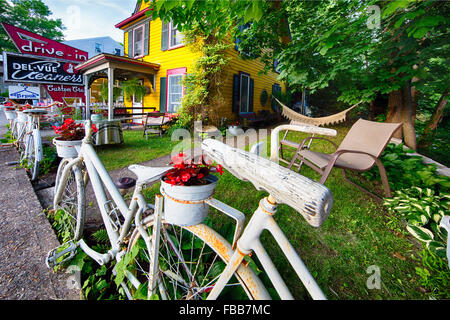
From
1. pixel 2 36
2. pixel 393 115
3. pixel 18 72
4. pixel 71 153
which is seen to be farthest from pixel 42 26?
pixel 393 115

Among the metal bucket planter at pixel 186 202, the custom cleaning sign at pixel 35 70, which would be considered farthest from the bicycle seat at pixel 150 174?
the custom cleaning sign at pixel 35 70

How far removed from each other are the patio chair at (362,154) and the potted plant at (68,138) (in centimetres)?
247

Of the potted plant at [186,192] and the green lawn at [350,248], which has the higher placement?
the potted plant at [186,192]

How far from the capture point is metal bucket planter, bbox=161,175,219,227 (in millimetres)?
756

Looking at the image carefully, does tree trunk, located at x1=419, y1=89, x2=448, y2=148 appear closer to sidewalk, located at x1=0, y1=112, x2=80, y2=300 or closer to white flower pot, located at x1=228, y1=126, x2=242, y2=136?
white flower pot, located at x1=228, y1=126, x2=242, y2=136

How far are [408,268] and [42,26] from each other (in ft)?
105

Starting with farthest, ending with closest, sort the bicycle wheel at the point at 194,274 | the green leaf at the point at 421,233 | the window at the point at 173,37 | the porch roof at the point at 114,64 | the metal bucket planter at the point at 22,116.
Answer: the window at the point at 173,37 < the porch roof at the point at 114,64 < the metal bucket planter at the point at 22,116 < the green leaf at the point at 421,233 < the bicycle wheel at the point at 194,274

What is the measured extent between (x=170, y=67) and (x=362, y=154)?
731 cm

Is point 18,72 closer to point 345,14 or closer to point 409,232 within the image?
point 345,14

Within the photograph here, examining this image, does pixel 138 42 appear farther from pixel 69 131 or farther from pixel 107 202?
pixel 107 202

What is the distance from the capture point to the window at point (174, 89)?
7.41 meters

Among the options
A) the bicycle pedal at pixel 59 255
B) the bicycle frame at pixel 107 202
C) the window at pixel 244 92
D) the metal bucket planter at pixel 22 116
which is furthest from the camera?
the window at pixel 244 92

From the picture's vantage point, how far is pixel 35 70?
5.36 m

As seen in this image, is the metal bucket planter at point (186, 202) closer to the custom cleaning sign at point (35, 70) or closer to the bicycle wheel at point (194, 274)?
the bicycle wheel at point (194, 274)
